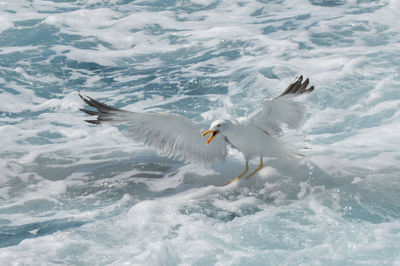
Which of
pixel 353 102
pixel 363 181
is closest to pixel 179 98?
pixel 353 102

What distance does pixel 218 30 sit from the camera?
11.1 metres

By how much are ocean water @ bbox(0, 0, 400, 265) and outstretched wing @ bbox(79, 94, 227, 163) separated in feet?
0.68

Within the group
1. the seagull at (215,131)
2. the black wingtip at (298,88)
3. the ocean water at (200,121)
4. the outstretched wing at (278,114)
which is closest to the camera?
the ocean water at (200,121)

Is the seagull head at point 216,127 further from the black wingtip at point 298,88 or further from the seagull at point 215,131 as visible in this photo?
the black wingtip at point 298,88

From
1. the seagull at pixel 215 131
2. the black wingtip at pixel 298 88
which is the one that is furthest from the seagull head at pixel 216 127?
the black wingtip at pixel 298 88

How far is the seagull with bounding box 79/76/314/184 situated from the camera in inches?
185

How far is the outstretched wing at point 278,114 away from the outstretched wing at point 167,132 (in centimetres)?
51

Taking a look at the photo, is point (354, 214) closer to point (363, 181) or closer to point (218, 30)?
point (363, 181)

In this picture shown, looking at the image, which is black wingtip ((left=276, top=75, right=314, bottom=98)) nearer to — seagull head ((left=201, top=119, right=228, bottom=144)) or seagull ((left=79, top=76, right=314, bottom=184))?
seagull ((left=79, top=76, right=314, bottom=184))

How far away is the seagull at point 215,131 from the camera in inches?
185

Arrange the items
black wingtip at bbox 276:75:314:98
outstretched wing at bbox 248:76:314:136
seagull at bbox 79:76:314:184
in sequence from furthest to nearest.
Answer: seagull at bbox 79:76:314:184, outstretched wing at bbox 248:76:314:136, black wingtip at bbox 276:75:314:98

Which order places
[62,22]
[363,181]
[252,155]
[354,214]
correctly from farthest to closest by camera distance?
[62,22] < [252,155] < [363,181] < [354,214]

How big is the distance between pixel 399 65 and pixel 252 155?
434 cm

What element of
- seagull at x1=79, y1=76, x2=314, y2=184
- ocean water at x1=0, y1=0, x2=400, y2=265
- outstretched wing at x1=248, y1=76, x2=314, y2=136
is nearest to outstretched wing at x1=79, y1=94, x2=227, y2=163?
seagull at x1=79, y1=76, x2=314, y2=184
